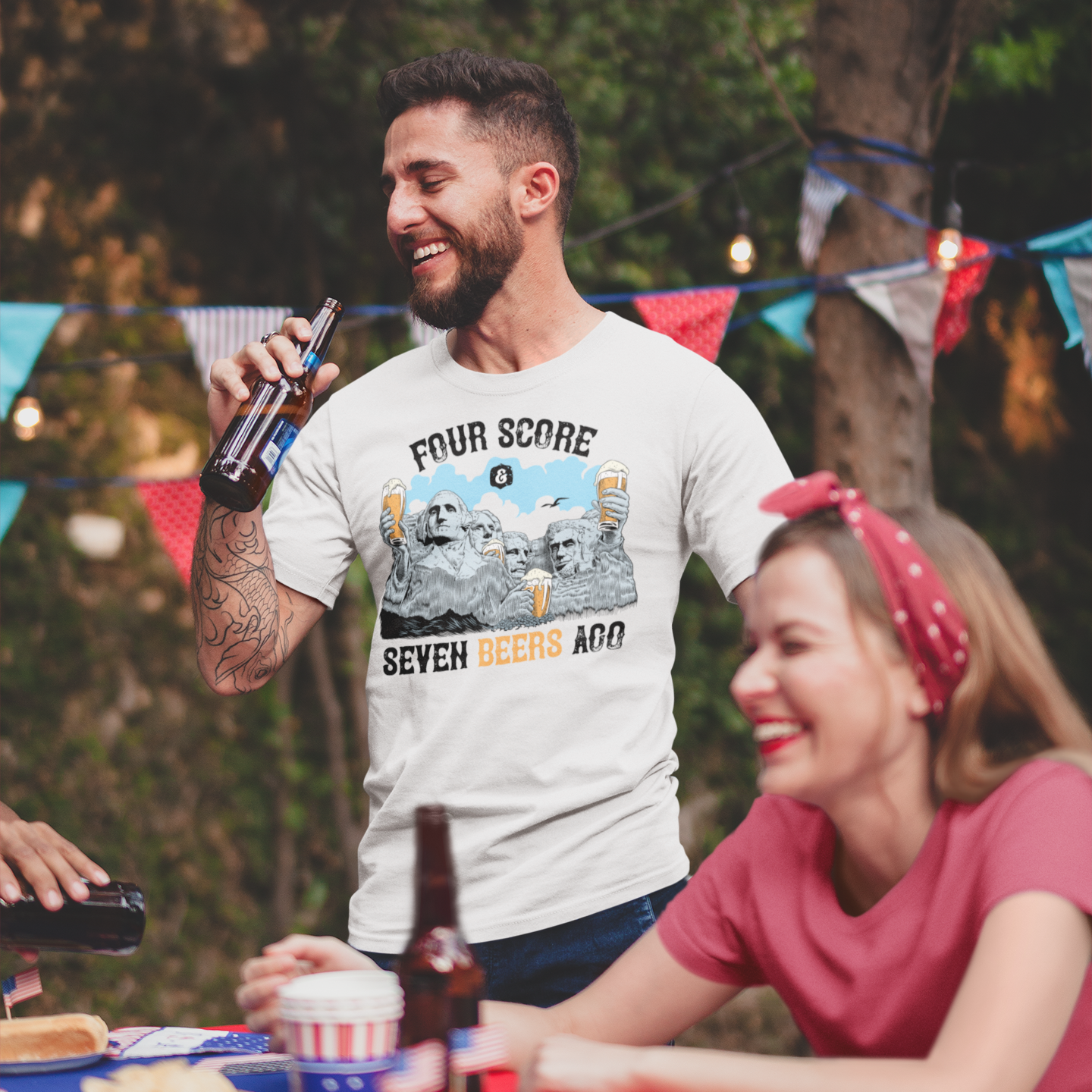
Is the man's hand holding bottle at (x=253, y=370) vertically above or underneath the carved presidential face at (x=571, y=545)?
above

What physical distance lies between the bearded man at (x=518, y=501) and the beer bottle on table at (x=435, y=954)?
0.66 metres

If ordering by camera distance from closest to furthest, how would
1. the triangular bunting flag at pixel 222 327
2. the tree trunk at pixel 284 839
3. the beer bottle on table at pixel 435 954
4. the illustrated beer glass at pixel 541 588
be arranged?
the beer bottle on table at pixel 435 954 < the illustrated beer glass at pixel 541 588 < the triangular bunting flag at pixel 222 327 < the tree trunk at pixel 284 839

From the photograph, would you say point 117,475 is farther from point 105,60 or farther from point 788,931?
point 788,931

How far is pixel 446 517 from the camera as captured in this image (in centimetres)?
181

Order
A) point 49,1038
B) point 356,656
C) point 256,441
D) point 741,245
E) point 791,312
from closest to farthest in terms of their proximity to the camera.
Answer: point 49,1038, point 256,441, point 791,312, point 741,245, point 356,656

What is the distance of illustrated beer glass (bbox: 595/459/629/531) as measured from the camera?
178cm

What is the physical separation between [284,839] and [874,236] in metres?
2.76

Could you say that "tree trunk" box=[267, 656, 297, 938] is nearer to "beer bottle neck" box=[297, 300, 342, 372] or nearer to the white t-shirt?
the white t-shirt

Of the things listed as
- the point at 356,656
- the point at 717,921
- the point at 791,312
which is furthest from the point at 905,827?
the point at 356,656

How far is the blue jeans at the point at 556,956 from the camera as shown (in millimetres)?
1699

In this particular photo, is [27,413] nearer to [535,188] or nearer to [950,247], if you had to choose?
[535,188]

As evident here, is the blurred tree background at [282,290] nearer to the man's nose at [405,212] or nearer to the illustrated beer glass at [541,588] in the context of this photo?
the man's nose at [405,212]

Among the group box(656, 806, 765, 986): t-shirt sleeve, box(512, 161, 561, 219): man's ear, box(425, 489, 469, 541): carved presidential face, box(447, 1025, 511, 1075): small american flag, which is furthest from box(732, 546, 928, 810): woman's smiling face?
box(512, 161, 561, 219): man's ear

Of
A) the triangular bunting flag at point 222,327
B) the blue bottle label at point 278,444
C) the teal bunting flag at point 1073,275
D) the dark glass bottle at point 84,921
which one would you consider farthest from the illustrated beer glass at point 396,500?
the teal bunting flag at point 1073,275
